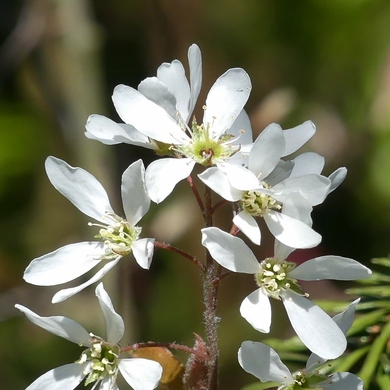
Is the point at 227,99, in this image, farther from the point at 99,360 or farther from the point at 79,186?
the point at 99,360

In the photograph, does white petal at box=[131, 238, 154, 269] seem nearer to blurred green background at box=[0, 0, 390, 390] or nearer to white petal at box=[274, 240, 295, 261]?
white petal at box=[274, 240, 295, 261]

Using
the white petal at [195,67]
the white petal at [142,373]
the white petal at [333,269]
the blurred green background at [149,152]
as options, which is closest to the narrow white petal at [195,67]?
the white petal at [195,67]

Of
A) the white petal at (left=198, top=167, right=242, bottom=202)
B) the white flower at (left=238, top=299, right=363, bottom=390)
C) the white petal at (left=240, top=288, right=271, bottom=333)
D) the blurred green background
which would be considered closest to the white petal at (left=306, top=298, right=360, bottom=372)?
the white flower at (left=238, top=299, right=363, bottom=390)

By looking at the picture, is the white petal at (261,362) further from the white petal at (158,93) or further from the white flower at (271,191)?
the white petal at (158,93)

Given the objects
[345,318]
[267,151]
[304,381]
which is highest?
[267,151]

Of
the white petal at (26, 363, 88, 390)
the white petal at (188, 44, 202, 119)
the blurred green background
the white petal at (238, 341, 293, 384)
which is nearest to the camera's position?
the white petal at (238, 341, 293, 384)

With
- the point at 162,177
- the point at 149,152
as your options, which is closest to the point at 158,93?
the point at 162,177

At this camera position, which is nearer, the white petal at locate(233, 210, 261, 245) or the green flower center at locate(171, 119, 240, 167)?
the white petal at locate(233, 210, 261, 245)
